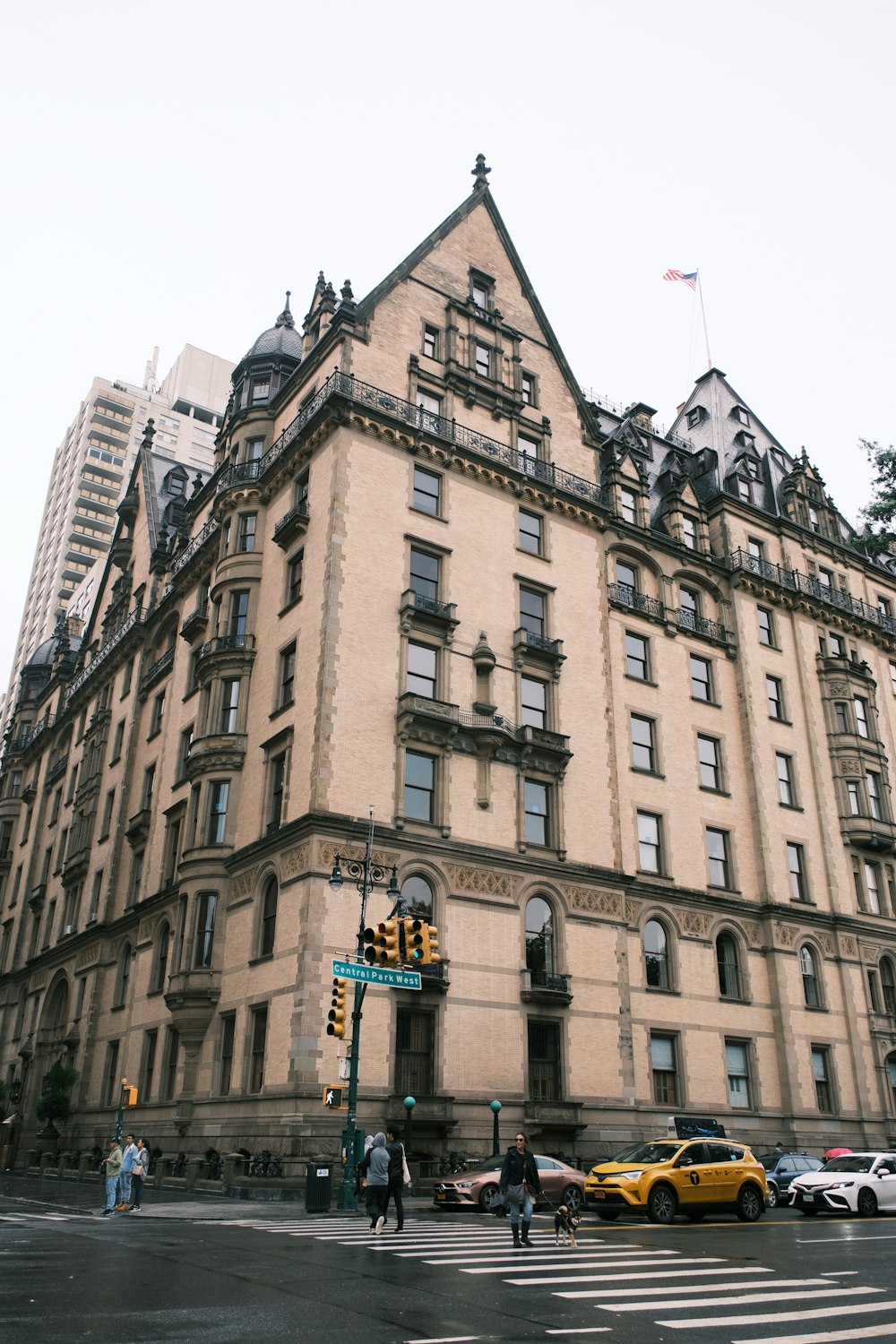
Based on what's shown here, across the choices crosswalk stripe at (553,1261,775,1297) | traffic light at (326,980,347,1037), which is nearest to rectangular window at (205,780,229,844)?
traffic light at (326,980,347,1037)

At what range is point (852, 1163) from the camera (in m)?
26.6

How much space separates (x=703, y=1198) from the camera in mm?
22734

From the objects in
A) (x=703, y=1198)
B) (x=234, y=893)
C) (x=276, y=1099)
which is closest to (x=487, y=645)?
(x=234, y=893)

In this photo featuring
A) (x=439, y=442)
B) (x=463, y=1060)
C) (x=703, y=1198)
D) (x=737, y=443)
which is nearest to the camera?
(x=703, y=1198)

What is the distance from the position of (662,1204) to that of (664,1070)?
15849 millimetres

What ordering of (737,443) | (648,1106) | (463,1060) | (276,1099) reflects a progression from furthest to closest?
(737,443) < (648,1106) < (463,1060) < (276,1099)

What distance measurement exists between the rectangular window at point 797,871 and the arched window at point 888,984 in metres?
4.99

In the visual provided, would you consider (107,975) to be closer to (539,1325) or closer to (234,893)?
(234,893)

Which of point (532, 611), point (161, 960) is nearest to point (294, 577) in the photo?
point (532, 611)

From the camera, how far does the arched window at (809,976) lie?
1683 inches

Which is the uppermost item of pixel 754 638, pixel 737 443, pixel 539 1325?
pixel 737 443

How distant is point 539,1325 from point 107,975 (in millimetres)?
39828

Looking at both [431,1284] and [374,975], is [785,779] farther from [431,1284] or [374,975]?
[431,1284]

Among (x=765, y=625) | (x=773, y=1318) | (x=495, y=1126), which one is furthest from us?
(x=765, y=625)
